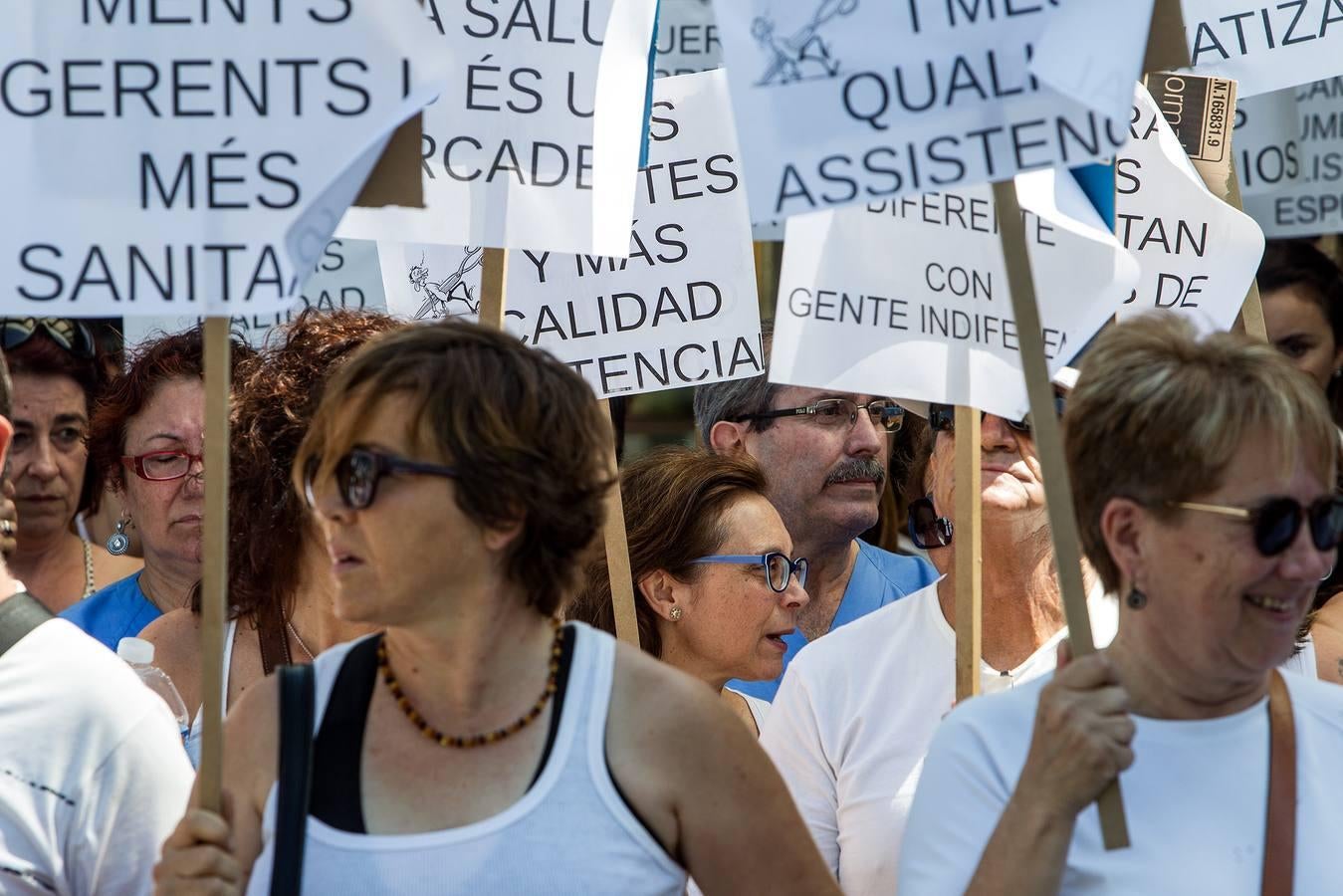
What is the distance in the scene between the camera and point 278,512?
347cm

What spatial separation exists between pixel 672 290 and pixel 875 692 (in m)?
1.13

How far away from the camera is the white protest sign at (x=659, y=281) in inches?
157

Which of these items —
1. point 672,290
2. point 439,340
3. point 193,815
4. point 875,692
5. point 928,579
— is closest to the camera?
point 193,815

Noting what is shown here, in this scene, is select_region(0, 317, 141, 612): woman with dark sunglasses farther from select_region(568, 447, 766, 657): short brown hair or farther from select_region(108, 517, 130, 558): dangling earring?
select_region(568, 447, 766, 657): short brown hair

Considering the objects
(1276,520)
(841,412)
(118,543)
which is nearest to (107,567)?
(118,543)

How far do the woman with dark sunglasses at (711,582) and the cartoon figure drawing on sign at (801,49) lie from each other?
170 cm

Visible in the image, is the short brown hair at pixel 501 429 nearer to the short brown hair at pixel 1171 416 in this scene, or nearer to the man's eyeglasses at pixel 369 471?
the man's eyeglasses at pixel 369 471

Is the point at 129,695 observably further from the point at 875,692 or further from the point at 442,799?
the point at 875,692

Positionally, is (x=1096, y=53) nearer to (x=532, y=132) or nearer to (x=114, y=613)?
(x=532, y=132)

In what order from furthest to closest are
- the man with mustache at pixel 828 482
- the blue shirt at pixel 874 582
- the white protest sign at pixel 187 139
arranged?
the man with mustache at pixel 828 482
the blue shirt at pixel 874 582
the white protest sign at pixel 187 139

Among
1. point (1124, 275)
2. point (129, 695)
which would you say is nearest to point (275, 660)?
point (129, 695)

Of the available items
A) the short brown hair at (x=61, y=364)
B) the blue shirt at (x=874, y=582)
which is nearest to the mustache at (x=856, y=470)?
the blue shirt at (x=874, y=582)

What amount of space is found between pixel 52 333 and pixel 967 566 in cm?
278

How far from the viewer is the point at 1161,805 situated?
229 cm
